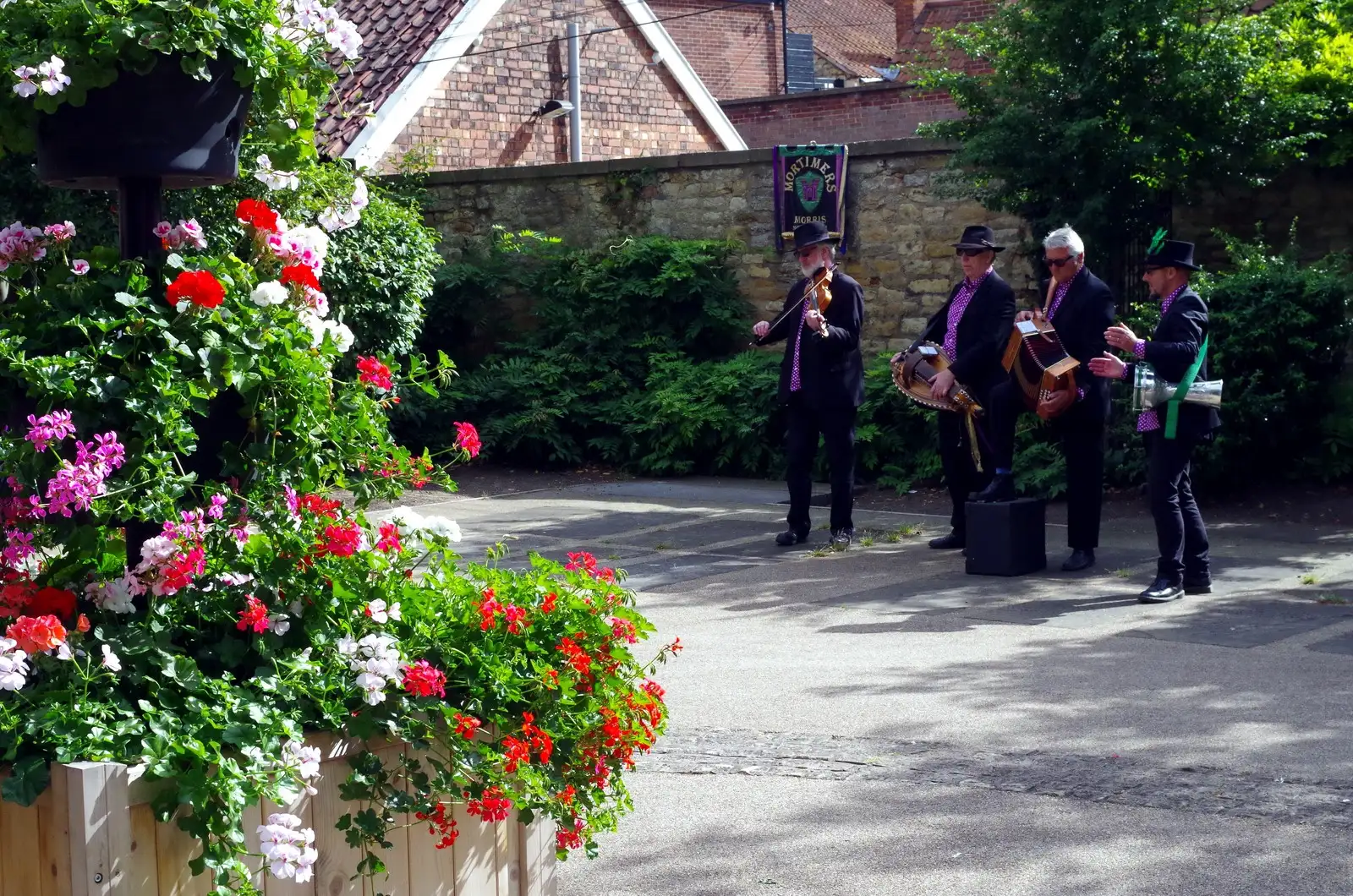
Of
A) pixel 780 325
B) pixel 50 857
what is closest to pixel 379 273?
pixel 780 325

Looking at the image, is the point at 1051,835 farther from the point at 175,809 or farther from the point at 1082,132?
the point at 1082,132

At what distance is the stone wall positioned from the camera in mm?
13570

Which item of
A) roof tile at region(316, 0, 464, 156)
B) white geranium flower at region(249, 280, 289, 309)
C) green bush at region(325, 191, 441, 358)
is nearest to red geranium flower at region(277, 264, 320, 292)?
white geranium flower at region(249, 280, 289, 309)

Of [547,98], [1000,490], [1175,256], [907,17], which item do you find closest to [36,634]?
[1175,256]

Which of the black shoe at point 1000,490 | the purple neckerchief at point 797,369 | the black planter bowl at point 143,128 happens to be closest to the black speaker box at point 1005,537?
the black shoe at point 1000,490

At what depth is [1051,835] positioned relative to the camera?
471cm

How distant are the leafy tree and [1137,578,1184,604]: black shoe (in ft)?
12.2

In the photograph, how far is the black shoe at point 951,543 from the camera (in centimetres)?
1008

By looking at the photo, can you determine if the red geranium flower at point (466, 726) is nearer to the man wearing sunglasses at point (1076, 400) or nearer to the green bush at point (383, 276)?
the man wearing sunglasses at point (1076, 400)

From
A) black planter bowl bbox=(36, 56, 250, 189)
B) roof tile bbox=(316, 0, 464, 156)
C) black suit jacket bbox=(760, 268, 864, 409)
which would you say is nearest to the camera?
black planter bowl bbox=(36, 56, 250, 189)

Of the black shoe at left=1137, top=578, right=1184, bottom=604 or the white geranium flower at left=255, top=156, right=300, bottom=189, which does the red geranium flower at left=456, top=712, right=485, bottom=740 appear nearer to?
the white geranium flower at left=255, top=156, right=300, bottom=189

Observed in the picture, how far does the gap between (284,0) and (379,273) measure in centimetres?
1031

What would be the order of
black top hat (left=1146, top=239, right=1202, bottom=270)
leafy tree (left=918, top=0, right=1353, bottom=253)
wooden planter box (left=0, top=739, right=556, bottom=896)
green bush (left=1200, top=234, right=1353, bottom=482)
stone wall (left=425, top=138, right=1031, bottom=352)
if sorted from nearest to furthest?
wooden planter box (left=0, top=739, right=556, bottom=896), black top hat (left=1146, top=239, right=1202, bottom=270), green bush (left=1200, top=234, right=1353, bottom=482), leafy tree (left=918, top=0, right=1353, bottom=253), stone wall (left=425, top=138, right=1031, bottom=352)

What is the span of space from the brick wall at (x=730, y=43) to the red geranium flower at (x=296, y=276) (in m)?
32.3
